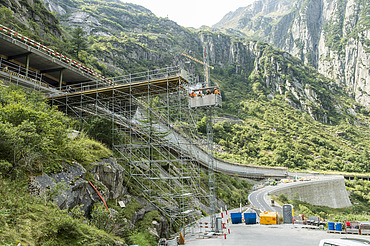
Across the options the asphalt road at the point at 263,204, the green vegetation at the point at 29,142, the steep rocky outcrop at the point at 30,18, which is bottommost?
the asphalt road at the point at 263,204

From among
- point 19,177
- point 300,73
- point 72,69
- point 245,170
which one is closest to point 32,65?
point 72,69

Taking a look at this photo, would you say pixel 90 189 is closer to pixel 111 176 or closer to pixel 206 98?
pixel 111 176

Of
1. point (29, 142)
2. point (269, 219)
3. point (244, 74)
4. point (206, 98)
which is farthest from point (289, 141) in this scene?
point (29, 142)

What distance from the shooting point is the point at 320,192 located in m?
59.5

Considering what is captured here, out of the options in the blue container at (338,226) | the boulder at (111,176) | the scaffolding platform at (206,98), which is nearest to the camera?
the blue container at (338,226)

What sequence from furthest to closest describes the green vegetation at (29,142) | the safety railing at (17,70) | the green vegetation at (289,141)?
1. the green vegetation at (289,141)
2. the safety railing at (17,70)
3. the green vegetation at (29,142)

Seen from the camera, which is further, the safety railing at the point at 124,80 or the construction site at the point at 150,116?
the safety railing at the point at 124,80

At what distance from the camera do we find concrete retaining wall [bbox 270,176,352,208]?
54.9 m

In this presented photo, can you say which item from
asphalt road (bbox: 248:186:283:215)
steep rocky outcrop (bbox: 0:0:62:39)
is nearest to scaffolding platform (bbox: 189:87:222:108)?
asphalt road (bbox: 248:186:283:215)

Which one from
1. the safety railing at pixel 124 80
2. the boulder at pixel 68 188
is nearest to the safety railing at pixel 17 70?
the safety railing at pixel 124 80

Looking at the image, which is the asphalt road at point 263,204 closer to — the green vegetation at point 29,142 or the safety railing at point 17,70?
the green vegetation at point 29,142

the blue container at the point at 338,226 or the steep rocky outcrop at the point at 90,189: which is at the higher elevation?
the steep rocky outcrop at the point at 90,189

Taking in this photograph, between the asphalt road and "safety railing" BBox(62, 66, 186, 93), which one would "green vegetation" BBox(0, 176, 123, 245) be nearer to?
"safety railing" BBox(62, 66, 186, 93)

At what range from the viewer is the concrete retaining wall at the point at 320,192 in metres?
54.9
